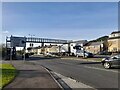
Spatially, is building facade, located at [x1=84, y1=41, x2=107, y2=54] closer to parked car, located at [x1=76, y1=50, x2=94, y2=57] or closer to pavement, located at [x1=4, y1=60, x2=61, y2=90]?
parked car, located at [x1=76, y1=50, x2=94, y2=57]

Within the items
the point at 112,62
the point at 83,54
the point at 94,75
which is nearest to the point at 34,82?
the point at 94,75

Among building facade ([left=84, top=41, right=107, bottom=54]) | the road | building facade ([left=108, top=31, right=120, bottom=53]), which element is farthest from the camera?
building facade ([left=84, top=41, right=107, bottom=54])

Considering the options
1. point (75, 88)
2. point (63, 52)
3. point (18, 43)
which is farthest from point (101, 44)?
point (75, 88)

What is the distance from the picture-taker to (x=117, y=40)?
11862cm

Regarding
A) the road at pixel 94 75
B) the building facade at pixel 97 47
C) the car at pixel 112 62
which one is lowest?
the road at pixel 94 75

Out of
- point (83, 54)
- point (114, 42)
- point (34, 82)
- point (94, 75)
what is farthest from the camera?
point (114, 42)

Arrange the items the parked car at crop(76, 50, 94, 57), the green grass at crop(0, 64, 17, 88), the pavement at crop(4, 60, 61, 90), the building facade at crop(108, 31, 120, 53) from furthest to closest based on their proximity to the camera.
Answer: the building facade at crop(108, 31, 120, 53) → the parked car at crop(76, 50, 94, 57) → the green grass at crop(0, 64, 17, 88) → the pavement at crop(4, 60, 61, 90)

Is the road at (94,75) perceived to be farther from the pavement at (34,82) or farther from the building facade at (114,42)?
the building facade at (114,42)

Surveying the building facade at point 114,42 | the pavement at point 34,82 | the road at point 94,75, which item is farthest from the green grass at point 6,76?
the building facade at point 114,42

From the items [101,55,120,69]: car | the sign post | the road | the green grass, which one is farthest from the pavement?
the sign post

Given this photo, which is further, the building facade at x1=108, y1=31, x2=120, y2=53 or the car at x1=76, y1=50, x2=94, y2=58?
the building facade at x1=108, y1=31, x2=120, y2=53

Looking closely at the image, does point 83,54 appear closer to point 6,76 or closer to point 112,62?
point 112,62

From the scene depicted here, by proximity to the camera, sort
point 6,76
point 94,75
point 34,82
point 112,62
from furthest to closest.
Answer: point 112,62 < point 94,75 < point 6,76 < point 34,82

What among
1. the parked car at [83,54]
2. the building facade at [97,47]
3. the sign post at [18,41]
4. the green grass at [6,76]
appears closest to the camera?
the green grass at [6,76]
